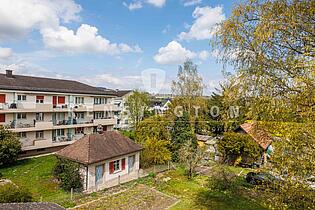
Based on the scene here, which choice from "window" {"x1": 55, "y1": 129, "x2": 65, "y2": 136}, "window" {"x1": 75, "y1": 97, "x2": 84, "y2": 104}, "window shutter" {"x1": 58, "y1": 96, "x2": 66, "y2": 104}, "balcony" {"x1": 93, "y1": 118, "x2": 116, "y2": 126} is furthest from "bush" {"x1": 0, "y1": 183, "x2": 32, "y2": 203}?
"balcony" {"x1": 93, "y1": 118, "x2": 116, "y2": 126}

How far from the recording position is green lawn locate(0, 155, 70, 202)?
1605 cm

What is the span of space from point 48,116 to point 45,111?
1.43 m

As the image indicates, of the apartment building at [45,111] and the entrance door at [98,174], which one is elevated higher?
the apartment building at [45,111]

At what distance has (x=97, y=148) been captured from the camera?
779 inches

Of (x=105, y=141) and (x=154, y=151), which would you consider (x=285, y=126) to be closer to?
(x=105, y=141)

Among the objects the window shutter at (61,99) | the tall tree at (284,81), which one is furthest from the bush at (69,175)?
the tall tree at (284,81)

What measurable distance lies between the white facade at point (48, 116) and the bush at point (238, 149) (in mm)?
17795

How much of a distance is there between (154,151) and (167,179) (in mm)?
4267

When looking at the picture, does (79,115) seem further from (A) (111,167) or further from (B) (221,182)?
(B) (221,182)

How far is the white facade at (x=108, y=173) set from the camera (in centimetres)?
1790

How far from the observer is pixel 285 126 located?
6492 millimetres

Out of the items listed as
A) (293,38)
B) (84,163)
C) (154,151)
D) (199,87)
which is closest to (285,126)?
(293,38)

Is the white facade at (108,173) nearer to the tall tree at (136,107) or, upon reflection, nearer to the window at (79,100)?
the window at (79,100)

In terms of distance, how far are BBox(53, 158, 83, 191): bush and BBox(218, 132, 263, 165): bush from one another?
1671 centimetres
